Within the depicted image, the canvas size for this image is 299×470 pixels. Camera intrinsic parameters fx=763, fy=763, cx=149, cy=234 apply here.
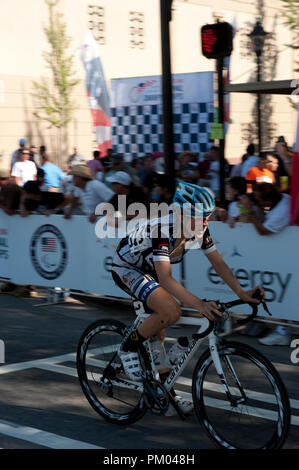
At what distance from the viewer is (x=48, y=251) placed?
9.98m

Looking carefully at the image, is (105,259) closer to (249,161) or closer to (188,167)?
(188,167)

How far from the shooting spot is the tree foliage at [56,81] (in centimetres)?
3161

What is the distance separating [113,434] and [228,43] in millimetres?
6280

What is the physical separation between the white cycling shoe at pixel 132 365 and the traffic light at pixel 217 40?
584 cm

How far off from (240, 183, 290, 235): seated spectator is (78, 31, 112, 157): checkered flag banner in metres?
15.4

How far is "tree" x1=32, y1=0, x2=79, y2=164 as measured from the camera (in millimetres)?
31609

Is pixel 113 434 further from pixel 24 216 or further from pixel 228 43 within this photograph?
pixel 228 43

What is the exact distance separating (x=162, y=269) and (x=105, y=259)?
4.73 metres

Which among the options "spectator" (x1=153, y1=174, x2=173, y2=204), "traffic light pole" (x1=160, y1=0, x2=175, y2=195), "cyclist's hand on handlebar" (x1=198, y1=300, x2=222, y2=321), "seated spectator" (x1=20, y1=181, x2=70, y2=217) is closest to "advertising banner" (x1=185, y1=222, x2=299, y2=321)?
"spectator" (x1=153, y1=174, x2=173, y2=204)

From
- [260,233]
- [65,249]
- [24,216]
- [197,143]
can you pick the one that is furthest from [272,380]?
[197,143]

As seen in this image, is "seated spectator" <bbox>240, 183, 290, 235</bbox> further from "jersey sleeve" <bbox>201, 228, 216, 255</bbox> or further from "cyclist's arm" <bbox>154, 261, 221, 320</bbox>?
"cyclist's arm" <bbox>154, 261, 221, 320</bbox>

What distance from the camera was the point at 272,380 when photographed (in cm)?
437

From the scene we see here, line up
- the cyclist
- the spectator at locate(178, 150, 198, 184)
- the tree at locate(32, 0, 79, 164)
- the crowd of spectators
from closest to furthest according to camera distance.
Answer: the cyclist < the crowd of spectators < the spectator at locate(178, 150, 198, 184) < the tree at locate(32, 0, 79, 164)

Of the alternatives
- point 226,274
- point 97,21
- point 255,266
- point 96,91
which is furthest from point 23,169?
point 97,21
